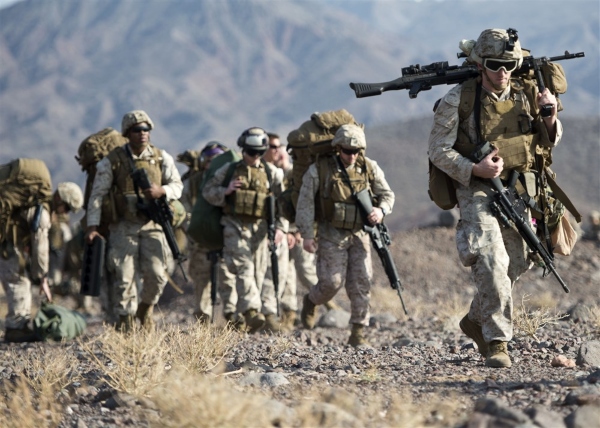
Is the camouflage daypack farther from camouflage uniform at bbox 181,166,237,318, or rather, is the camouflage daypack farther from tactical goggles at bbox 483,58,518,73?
tactical goggles at bbox 483,58,518,73

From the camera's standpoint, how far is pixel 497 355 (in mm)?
6930

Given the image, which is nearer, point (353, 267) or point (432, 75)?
point (432, 75)

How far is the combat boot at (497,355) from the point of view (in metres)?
6.91

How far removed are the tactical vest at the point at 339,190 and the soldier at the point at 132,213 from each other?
1641mm

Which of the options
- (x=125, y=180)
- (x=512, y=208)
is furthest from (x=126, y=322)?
(x=512, y=208)

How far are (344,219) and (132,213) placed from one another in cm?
217

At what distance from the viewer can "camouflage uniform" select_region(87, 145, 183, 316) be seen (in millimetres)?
10484

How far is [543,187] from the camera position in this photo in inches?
293

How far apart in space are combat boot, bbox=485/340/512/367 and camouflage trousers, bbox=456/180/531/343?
0.04m

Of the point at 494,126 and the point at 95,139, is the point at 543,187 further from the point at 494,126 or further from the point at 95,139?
the point at 95,139

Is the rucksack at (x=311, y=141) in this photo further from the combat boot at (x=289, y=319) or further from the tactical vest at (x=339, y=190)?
the combat boot at (x=289, y=319)


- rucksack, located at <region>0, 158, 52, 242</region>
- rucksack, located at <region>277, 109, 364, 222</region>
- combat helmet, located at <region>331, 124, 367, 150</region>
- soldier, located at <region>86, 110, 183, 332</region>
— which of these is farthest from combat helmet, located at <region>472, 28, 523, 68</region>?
rucksack, located at <region>0, 158, 52, 242</region>

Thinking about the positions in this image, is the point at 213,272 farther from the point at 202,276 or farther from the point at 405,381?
the point at 405,381

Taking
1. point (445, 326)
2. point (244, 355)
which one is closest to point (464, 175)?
point (244, 355)
